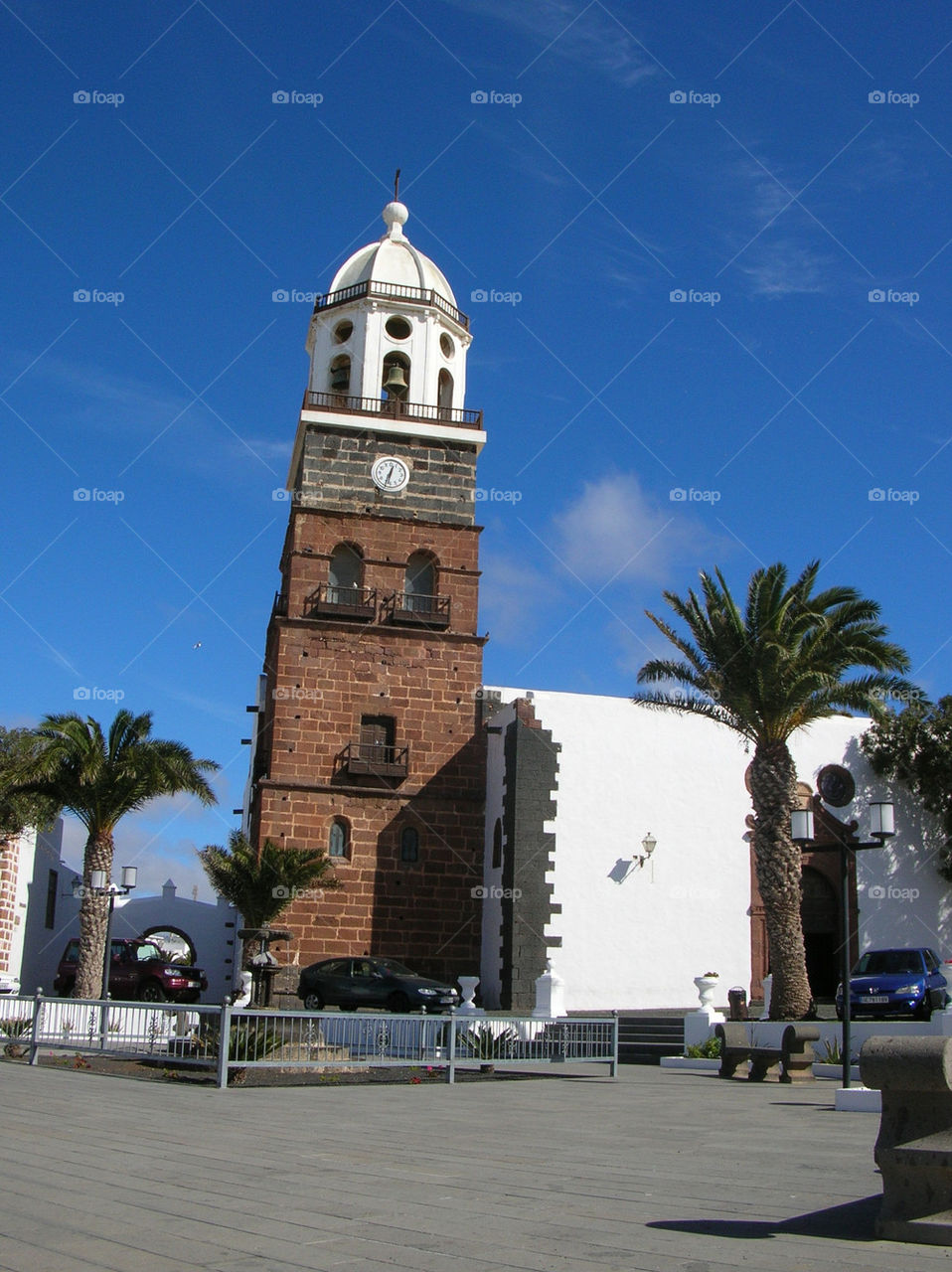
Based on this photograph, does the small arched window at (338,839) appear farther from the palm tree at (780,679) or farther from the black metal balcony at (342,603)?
the palm tree at (780,679)

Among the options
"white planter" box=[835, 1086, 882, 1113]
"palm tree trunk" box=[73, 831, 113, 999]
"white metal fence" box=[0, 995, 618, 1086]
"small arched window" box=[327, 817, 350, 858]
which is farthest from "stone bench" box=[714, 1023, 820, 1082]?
"palm tree trunk" box=[73, 831, 113, 999]

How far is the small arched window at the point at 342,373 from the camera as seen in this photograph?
30359 mm

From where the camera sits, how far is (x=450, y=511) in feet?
97.4

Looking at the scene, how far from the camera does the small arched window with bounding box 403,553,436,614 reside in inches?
1148

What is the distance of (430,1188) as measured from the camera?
6.32m

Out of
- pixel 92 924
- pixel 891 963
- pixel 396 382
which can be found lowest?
pixel 891 963

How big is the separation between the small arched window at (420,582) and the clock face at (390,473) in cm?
174

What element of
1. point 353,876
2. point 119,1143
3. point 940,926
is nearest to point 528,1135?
point 119,1143

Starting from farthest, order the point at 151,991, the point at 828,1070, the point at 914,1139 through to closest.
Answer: the point at 151,991
the point at 828,1070
the point at 914,1139

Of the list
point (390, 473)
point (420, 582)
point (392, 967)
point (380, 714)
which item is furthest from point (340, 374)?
point (392, 967)

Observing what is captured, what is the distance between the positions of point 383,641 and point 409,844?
4638 mm

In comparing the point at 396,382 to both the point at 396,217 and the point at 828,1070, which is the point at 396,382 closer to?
the point at 396,217

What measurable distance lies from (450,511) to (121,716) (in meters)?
9.06

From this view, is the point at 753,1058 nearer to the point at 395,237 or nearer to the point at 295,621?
the point at 295,621
